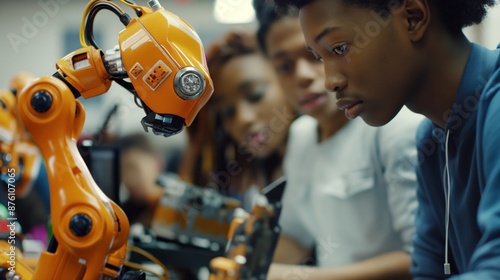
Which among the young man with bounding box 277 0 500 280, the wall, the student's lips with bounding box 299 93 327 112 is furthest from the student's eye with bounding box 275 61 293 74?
the young man with bounding box 277 0 500 280

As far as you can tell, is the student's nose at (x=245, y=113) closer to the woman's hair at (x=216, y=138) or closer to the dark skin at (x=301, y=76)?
the woman's hair at (x=216, y=138)

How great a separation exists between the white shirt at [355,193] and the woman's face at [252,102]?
1.16 feet

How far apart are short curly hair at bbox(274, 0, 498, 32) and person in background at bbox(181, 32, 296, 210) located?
1302mm

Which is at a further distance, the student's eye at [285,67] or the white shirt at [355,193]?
the student's eye at [285,67]

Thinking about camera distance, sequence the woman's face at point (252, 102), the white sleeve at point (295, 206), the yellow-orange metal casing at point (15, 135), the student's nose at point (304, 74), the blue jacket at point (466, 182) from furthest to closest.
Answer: the woman's face at point (252, 102) < the white sleeve at point (295, 206) < the student's nose at point (304, 74) < the yellow-orange metal casing at point (15, 135) < the blue jacket at point (466, 182)

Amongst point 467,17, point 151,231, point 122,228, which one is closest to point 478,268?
point 467,17

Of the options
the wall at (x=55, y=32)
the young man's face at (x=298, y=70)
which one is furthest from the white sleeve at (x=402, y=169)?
the wall at (x=55, y=32)

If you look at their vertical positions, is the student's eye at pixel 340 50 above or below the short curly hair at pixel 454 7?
below

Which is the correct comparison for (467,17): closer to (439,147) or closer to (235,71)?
(439,147)

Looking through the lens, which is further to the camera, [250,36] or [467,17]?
[250,36]

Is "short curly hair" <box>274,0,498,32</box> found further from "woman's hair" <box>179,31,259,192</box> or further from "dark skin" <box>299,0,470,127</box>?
"woman's hair" <box>179,31,259,192</box>

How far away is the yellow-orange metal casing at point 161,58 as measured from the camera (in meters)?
1.06

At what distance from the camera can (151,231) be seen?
2.42m

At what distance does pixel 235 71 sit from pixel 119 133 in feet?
2.79
